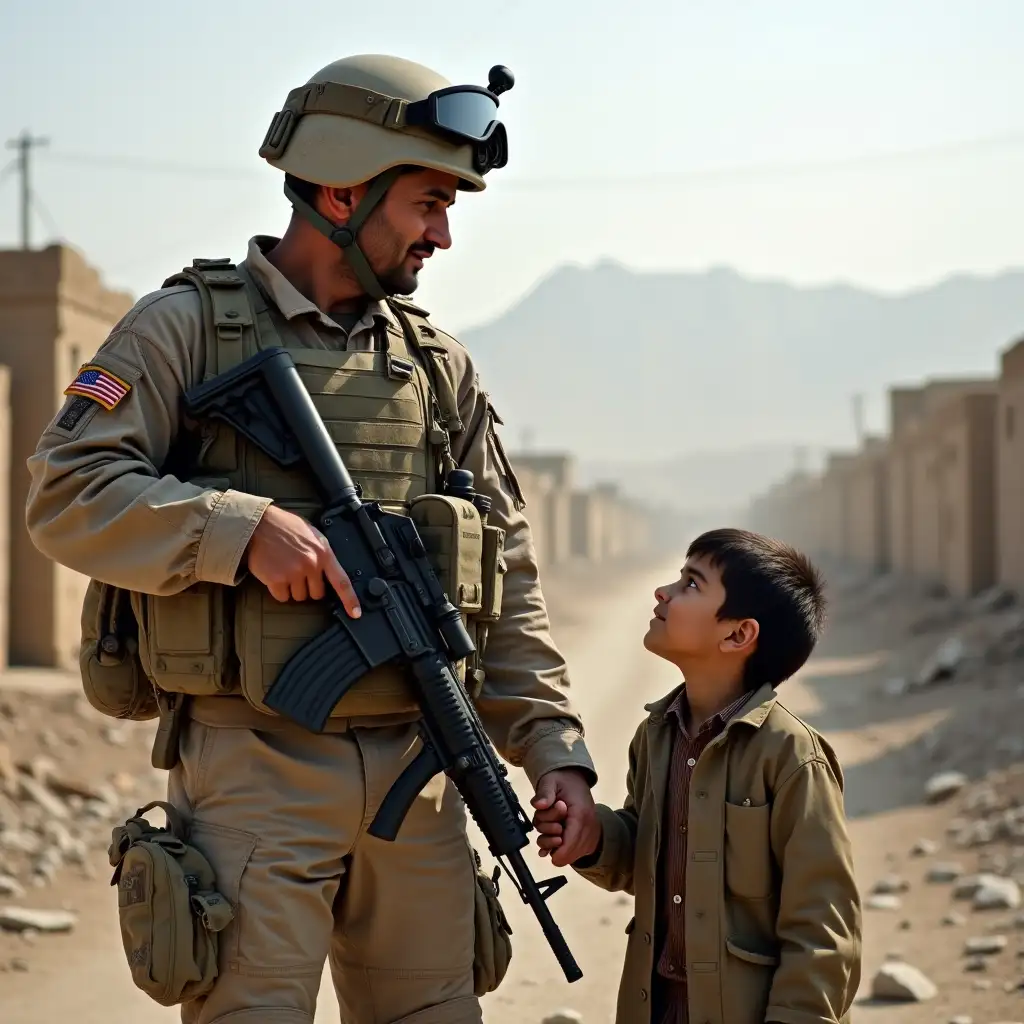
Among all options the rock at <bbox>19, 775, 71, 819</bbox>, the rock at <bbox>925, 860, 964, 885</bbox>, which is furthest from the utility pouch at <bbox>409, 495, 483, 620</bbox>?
the rock at <bbox>19, 775, 71, 819</bbox>

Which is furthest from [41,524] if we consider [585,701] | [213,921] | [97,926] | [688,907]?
[585,701]

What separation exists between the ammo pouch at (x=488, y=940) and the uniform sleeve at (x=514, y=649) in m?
0.23

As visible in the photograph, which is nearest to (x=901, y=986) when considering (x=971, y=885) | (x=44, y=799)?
(x=971, y=885)

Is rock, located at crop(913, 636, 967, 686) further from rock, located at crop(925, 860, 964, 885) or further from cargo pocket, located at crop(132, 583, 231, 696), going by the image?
cargo pocket, located at crop(132, 583, 231, 696)

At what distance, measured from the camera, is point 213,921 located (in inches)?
94.1

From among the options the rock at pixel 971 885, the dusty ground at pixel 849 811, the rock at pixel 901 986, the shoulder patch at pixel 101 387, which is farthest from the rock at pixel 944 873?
the shoulder patch at pixel 101 387

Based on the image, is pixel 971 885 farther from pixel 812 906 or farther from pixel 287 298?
pixel 287 298

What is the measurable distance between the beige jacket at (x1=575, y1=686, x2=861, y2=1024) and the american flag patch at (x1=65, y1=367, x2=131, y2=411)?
1.23m

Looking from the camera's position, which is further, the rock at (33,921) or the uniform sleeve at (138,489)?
the rock at (33,921)

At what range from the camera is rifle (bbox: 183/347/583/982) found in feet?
8.39

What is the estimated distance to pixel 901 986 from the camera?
498 cm

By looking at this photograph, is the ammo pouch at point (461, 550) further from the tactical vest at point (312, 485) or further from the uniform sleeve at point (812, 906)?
the uniform sleeve at point (812, 906)

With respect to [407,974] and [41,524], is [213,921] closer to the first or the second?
[407,974]

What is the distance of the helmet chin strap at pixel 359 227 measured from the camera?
272cm
